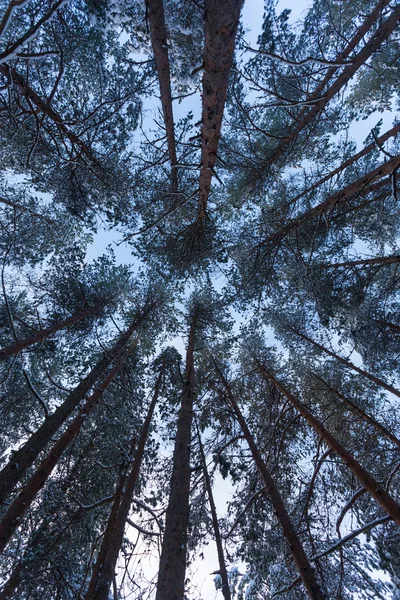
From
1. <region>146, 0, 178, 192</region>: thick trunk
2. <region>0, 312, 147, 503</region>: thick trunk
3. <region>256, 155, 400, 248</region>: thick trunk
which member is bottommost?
<region>0, 312, 147, 503</region>: thick trunk

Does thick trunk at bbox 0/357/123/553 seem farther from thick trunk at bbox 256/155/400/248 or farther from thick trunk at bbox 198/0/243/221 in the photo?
thick trunk at bbox 198/0/243/221

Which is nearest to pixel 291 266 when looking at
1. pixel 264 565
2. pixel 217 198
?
pixel 217 198

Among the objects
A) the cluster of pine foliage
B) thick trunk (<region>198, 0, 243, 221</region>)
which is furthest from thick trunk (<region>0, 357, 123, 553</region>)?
thick trunk (<region>198, 0, 243, 221</region>)

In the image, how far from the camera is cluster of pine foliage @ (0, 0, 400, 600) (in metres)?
4.79

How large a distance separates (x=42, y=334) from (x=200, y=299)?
17.9ft

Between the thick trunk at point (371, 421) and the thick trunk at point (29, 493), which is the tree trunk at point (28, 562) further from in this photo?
the thick trunk at point (371, 421)

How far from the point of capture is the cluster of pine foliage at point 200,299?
479cm

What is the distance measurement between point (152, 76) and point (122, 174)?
218 centimetres

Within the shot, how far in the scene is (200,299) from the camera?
11.1m

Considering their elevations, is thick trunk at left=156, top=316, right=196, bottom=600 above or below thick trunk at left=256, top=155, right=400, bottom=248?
below

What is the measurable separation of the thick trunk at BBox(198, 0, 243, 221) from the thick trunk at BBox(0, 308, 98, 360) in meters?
5.11

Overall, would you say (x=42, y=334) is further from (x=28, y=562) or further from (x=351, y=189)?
(x=351, y=189)

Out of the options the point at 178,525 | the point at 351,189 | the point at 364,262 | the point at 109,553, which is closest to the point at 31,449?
the point at 109,553

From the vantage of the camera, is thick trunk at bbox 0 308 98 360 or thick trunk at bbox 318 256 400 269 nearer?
thick trunk at bbox 318 256 400 269
